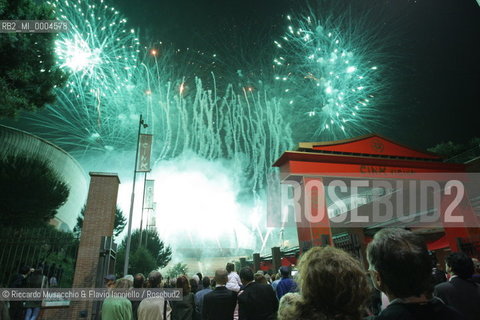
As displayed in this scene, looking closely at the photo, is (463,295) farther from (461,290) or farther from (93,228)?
(93,228)

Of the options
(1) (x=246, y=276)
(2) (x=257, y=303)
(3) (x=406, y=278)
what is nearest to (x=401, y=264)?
(3) (x=406, y=278)

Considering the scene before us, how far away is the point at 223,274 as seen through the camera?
483 centimetres

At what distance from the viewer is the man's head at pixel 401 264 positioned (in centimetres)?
168

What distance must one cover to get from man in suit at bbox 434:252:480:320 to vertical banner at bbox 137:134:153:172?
17434mm

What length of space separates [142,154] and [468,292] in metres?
17.9

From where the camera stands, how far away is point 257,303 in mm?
4129

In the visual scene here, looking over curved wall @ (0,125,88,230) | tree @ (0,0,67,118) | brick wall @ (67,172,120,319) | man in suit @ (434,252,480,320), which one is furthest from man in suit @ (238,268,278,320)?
curved wall @ (0,125,88,230)

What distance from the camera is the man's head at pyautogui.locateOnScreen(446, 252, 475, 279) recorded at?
11.6 feet

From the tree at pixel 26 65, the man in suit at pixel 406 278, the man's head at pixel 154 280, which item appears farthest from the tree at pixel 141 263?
the man in suit at pixel 406 278

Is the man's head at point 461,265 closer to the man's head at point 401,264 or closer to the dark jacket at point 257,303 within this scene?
the dark jacket at point 257,303

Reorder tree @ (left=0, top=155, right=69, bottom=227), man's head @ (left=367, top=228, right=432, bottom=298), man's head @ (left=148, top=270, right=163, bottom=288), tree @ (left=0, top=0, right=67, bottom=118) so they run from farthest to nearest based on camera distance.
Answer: tree @ (left=0, top=155, right=69, bottom=227) → tree @ (left=0, top=0, right=67, bottom=118) → man's head @ (left=148, top=270, right=163, bottom=288) → man's head @ (left=367, top=228, right=432, bottom=298)

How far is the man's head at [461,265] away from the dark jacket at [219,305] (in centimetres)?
318

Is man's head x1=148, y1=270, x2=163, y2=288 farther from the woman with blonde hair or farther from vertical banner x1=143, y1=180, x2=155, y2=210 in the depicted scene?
vertical banner x1=143, y1=180, x2=155, y2=210

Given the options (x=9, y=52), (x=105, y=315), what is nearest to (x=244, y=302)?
(x=105, y=315)
